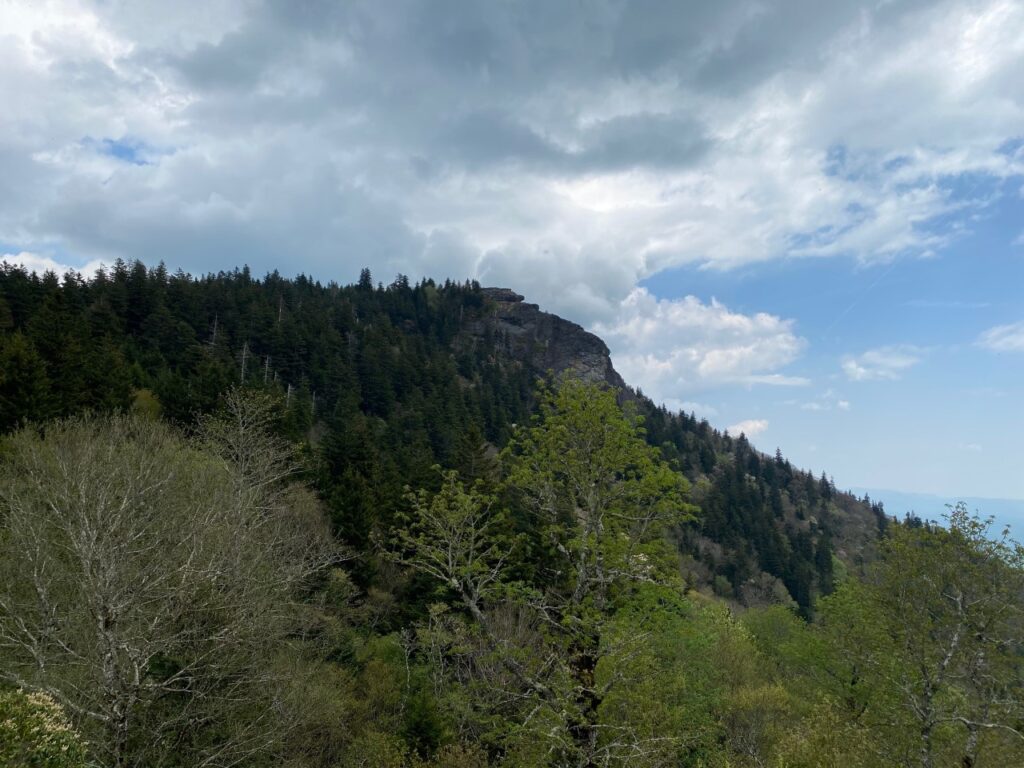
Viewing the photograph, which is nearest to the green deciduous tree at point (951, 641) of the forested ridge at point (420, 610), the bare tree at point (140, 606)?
the forested ridge at point (420, 610)

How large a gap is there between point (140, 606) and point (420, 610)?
18766mm

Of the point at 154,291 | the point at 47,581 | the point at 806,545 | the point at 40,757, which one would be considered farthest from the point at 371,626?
the point at 806,545

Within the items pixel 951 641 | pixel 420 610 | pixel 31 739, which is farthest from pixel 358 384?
pixel 31 739

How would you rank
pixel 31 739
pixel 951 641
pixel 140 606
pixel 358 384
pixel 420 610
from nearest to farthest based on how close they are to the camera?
pixel 31 739, pixel 140 606, pixel 951 641, pixel 420 610, pixel 358 384

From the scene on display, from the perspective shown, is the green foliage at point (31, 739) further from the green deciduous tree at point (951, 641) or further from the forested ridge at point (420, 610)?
the green deciduous tree at point (951, 641)

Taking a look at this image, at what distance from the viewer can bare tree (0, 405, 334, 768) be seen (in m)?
15.1

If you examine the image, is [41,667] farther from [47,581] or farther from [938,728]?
[938,728]

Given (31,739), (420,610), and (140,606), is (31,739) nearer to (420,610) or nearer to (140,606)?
(140,606)

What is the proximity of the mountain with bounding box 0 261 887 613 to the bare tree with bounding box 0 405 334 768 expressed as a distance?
478 inches

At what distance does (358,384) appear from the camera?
98.2 m

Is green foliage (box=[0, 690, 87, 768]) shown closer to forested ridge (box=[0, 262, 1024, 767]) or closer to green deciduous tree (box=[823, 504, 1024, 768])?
forested ridge (box=[0, 262, 1024, 767])

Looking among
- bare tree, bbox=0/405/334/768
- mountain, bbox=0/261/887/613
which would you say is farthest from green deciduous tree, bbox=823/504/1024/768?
bare tree, bbox=0/405/334/768

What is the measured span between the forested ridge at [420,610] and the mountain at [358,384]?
22.5 inches

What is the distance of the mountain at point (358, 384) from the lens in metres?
40.8
